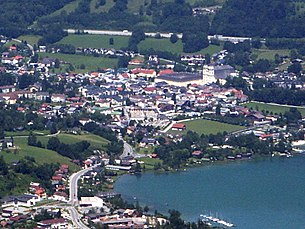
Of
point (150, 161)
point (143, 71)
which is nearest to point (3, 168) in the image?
point (150, 161)

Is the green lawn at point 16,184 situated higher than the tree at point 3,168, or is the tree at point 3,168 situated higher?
the tree at point 3,168

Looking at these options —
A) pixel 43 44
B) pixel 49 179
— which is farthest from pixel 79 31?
pixel 49 179

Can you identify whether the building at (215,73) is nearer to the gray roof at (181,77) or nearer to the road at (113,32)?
the gray roof at (181,77)

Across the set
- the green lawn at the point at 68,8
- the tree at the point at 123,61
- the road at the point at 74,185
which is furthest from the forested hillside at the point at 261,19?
the road at the point at 74,185

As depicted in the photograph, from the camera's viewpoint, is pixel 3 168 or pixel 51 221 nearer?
pixel 51 221

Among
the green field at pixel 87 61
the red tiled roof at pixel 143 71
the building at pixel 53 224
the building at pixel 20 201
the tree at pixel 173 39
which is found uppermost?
the building at pixel 53 224

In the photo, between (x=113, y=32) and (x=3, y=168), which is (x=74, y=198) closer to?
(x=3, y=168)
